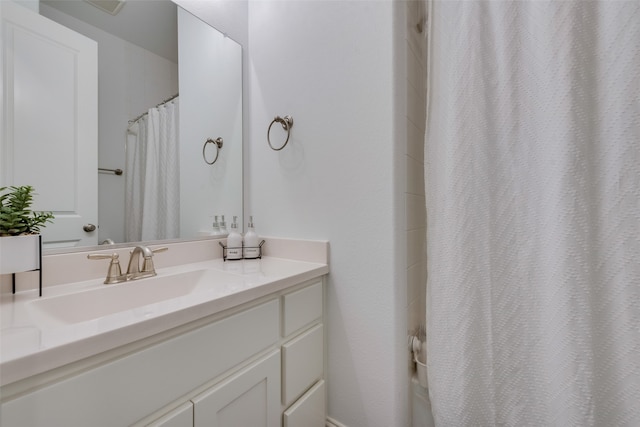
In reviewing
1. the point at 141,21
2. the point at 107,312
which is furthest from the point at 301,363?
the point at 141,21

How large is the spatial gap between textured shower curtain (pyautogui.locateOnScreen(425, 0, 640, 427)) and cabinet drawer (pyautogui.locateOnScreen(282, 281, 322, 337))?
39cm

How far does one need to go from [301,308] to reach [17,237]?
751mm

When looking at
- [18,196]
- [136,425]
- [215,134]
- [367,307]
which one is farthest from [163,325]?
[215,134]

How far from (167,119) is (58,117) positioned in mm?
346

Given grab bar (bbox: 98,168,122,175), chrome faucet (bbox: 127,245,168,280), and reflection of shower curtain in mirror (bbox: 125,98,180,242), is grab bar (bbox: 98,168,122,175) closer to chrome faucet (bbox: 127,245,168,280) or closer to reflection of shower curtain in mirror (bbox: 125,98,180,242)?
reflection of shower curtain in mirror (bbox: 125,98,180,242)

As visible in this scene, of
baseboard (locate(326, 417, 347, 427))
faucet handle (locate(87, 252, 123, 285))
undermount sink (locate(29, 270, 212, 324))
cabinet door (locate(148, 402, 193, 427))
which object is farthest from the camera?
baseboard (locate(326, 417, 347, 427))

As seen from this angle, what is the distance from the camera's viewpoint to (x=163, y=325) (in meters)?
0.54

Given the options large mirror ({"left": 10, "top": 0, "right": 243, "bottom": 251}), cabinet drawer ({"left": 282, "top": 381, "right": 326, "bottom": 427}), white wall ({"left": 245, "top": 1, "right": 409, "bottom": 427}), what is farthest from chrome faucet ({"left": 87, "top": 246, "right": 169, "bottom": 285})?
cabinet drawer ({"left": 282, "top": 381, "right": 326, "bottom": 427})

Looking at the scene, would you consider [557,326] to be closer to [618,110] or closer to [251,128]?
[618,110]

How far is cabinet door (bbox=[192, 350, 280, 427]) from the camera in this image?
2.05ft

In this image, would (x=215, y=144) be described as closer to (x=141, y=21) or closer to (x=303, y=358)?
(x=141, y=21)

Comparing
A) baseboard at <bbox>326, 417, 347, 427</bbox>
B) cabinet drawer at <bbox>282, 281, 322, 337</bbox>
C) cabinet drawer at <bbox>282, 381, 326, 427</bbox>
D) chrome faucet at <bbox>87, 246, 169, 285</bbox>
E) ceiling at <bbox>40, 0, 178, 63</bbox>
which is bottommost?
baseboard at <bbox>326, 417, 347, 427</bbox>

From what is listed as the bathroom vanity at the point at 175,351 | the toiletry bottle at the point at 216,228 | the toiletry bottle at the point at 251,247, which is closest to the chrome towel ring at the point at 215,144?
the toiletry bottle at the point at 216,228

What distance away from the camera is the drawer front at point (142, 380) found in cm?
42
